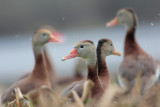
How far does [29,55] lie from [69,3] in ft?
11.2

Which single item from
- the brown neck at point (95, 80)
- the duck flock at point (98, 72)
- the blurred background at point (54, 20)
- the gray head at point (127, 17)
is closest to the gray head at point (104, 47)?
the duck flock at point (98, 72)

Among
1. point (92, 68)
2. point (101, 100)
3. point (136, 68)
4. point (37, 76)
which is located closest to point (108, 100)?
point (101, 100)

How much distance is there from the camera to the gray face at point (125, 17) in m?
6.92

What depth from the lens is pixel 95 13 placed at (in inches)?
728

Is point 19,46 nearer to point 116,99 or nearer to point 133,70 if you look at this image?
point 133,70

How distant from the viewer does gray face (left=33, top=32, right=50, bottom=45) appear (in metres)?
7.10

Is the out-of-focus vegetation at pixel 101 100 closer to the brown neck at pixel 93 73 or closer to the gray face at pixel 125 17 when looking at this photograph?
the brown neck at pixel 93 73

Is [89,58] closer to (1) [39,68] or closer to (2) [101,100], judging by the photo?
(2) [101,100]

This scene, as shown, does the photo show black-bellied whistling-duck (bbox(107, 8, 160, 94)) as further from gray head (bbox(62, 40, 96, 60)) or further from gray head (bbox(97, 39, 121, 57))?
gray head (bbox(62, 40, 96, 60))

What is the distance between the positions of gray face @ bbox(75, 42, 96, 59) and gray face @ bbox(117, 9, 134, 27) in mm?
1886

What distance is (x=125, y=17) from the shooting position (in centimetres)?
700

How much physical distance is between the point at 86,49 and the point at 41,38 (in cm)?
216

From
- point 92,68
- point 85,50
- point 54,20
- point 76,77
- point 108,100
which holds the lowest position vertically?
point 108,100

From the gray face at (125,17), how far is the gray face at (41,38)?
3.81 ft
